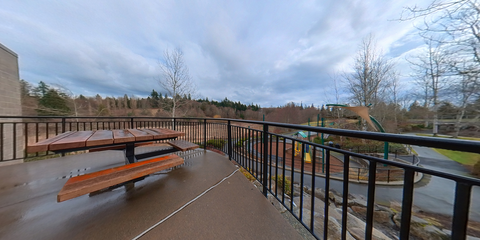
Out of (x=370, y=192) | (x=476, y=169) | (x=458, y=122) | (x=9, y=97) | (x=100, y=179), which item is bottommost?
(x=476, y=169)

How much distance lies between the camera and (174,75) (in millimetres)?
10234

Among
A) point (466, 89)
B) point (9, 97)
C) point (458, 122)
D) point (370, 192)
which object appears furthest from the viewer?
point (458, 122)

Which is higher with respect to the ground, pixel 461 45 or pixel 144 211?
pixel 461 45

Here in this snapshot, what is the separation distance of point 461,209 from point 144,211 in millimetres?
2020

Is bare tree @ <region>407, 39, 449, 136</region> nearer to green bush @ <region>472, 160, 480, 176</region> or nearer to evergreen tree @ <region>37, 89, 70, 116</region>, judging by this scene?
green bush @ <region>472, 160, 480, 176</region>

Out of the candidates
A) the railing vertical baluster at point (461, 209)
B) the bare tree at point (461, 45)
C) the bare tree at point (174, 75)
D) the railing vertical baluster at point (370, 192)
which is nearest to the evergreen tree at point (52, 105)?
the bare tree at point (174, 75)

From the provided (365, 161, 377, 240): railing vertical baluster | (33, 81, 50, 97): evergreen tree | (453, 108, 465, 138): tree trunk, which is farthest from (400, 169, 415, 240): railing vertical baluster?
(33, 81, 50, 97): evergreen tree

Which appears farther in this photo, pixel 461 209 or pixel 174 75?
pixel 174 75

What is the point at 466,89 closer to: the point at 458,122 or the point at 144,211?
the point at 458,122

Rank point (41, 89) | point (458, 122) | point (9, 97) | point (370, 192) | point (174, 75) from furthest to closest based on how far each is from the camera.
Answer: point (41, 89), point (174, 75), point (458, 122), point (9, 97), point (370, 192)

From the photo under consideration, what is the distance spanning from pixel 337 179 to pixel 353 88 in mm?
10173

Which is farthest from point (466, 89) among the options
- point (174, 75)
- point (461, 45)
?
point (174, 75)

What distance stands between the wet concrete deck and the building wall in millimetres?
Answer: 2694

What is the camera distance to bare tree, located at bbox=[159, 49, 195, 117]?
10.0 m
